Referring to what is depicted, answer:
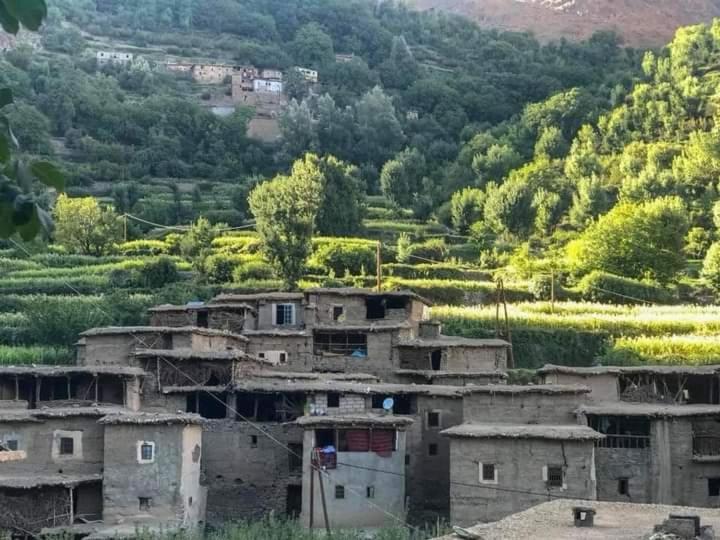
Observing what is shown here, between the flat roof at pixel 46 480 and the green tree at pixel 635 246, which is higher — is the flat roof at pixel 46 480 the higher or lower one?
the lower one

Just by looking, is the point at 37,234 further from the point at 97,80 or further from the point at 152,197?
the point at 97,80

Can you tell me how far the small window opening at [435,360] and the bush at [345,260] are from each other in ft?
51.7

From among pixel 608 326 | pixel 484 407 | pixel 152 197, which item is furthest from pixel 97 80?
pixel 484 407

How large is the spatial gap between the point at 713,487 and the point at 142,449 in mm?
12667

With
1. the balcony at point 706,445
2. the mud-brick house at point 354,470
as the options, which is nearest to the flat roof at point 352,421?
the mud-brick house at point 354,470

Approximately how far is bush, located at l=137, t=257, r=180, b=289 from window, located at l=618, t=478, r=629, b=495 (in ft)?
77.1

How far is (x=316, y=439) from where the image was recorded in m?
30.3

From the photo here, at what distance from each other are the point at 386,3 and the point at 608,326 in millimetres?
94935

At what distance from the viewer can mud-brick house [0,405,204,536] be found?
2822cm

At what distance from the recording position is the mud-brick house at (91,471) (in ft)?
92.6

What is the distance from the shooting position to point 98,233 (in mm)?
57750

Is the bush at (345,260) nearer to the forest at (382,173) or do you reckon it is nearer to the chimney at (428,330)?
the forest at (382,173)

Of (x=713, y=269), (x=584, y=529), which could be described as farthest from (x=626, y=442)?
(x=713, y=269)

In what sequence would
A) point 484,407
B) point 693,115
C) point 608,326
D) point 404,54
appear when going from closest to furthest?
point 484,407 → point 608,326 → point 693,115 → point 404,54
